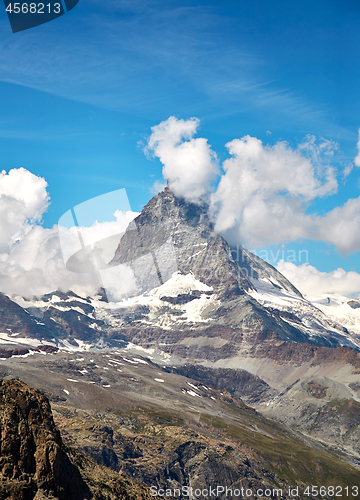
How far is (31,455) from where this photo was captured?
40.0 m

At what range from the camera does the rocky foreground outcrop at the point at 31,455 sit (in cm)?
3688

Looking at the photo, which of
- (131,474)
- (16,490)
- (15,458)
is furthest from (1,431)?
(131,474)

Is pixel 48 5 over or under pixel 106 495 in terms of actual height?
over

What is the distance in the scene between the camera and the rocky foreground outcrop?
36.9 meters

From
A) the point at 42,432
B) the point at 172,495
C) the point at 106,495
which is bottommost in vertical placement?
the point at 172,495

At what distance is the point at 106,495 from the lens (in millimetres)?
51531

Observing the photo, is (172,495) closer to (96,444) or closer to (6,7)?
(96,444)

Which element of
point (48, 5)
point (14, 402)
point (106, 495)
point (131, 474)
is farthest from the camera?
point (131, 474)

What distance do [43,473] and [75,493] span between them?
5758mm

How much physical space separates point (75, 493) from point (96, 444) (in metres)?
165

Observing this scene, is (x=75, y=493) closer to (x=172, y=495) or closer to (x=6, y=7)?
(x=6, y=7)

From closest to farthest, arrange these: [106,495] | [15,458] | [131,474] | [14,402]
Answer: [15,458] < [14,402] < [106,495] < [131,474]

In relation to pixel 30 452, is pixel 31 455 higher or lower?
lower

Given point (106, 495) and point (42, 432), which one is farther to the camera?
point (106, 495)
